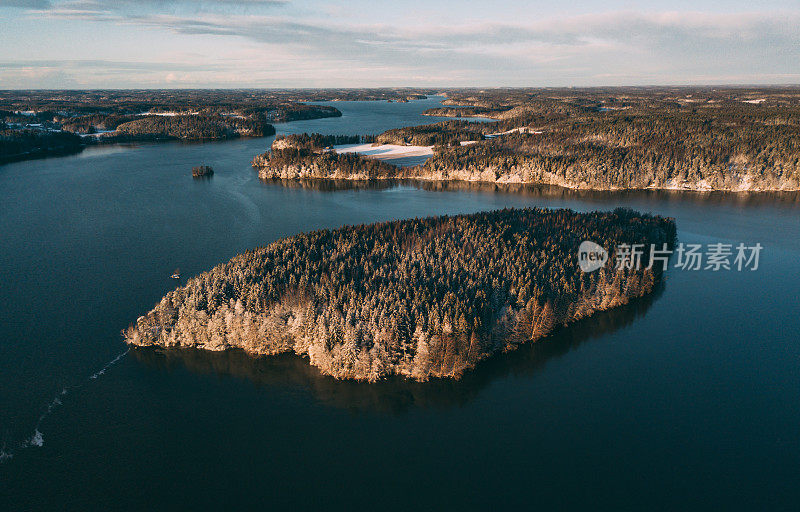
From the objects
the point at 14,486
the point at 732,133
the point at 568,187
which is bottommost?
the point at 14,486

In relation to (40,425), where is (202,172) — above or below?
above

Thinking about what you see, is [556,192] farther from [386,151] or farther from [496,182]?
[386,151]

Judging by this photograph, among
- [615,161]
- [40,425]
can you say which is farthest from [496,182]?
[40,425]

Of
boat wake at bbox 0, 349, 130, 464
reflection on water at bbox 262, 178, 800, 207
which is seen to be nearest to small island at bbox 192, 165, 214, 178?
reflection on water at bbox 262, 178, 800, 207

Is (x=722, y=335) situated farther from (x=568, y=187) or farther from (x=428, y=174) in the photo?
(x=428, y=174)

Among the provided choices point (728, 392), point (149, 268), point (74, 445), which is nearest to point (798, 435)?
point (728, 392)

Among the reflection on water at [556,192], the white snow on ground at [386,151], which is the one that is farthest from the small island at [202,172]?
the white snow on ground at [386,151]
